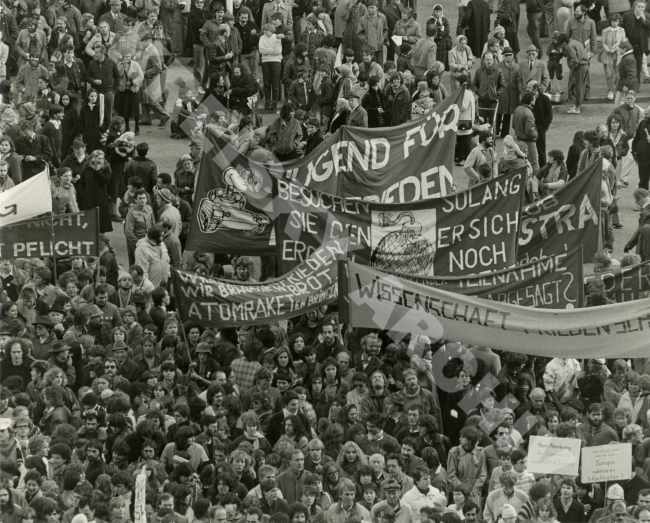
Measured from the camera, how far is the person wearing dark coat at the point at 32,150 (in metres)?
33.8

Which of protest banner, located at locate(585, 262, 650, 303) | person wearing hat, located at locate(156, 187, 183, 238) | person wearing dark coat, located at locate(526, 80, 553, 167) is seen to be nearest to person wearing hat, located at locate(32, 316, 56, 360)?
person wearing hat, located at locate(156, 187, 183, 238)

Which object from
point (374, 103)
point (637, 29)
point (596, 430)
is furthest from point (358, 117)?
point (596, 430)

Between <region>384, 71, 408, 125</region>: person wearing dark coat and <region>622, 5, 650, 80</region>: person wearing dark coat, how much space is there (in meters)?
5.60

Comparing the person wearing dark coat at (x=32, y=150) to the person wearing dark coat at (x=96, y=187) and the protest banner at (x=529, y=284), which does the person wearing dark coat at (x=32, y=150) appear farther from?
the protest banner at (x=529, y=284)

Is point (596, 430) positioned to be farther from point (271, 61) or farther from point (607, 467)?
point (271, 61)

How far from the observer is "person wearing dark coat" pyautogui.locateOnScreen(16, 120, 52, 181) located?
3375 cm

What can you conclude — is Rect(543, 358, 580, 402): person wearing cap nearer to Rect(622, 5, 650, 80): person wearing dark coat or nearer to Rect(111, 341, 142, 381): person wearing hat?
Rect(111, 341, 142, 381): person wearing hat

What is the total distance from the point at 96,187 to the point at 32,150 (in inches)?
55.6

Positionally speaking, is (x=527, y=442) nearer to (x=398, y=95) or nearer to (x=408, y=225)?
(x=408, y=225)

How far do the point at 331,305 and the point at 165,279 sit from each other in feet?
8.54

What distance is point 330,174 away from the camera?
1180 inches

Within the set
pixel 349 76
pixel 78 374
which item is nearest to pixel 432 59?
pixel 349 76

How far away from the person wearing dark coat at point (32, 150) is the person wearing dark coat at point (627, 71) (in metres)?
9.55

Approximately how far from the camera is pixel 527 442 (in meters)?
25.9
